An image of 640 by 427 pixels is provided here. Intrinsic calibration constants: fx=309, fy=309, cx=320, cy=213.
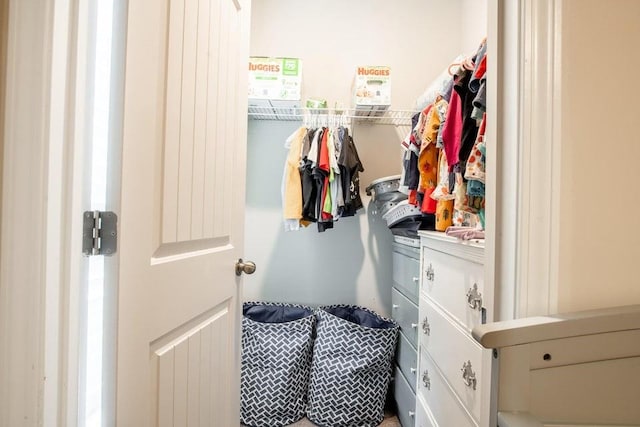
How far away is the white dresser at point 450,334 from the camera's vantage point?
2.87 ft

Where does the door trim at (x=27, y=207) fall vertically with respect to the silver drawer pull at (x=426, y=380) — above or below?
above

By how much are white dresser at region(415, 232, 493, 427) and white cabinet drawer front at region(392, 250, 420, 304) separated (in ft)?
0.40

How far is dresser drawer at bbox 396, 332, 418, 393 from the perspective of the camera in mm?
1514

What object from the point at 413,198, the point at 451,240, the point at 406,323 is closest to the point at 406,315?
the point at 406,323

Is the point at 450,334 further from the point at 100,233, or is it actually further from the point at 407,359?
the point at 100,233

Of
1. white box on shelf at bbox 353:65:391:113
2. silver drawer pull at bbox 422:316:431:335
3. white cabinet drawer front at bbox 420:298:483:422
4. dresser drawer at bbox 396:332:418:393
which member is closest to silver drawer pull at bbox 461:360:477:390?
white cabinet drawer front at bbox 420:298:483:422

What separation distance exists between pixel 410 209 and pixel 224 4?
3.94 feet

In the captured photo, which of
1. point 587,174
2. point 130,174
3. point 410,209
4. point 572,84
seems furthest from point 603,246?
point 410,209

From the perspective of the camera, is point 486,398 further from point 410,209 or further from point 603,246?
point 410,209

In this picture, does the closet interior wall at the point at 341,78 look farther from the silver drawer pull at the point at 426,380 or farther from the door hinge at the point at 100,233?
the door hinge at the point at 100,233

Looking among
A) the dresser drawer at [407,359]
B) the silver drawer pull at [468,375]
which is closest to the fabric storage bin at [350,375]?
the dresser drawer at [407,359]

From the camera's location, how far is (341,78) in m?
2.29

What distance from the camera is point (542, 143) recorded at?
0.54 meters

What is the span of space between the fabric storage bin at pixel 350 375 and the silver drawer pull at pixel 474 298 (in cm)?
95
